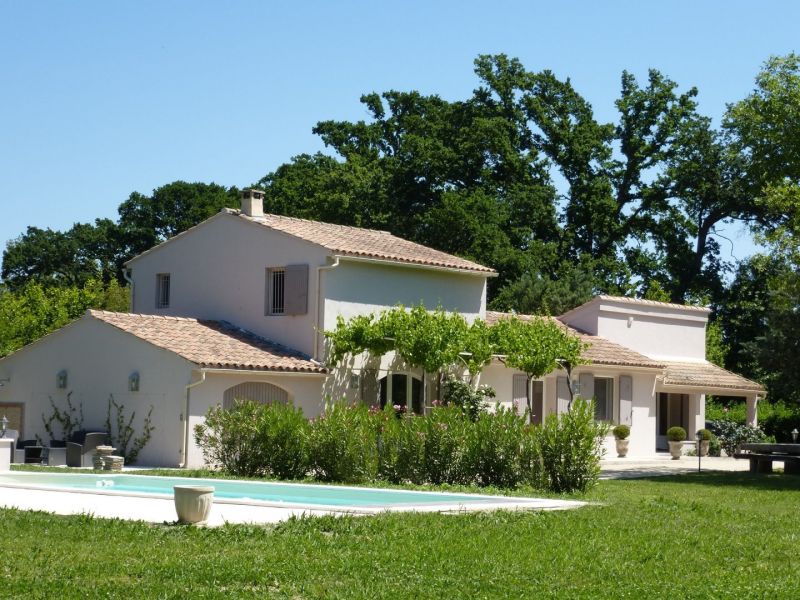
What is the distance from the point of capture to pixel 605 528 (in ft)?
46.5

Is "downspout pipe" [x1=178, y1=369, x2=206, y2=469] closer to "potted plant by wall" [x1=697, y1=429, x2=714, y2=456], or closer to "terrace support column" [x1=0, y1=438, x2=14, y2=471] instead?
"terrace support column" [x1=0, y1=438, x2=14, y2=471]

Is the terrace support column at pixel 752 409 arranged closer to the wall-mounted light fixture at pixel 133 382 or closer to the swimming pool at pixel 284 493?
the wall-mounted light fixture at pixel 133 382

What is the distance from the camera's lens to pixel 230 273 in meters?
32.6

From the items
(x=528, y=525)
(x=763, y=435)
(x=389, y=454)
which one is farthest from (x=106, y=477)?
(x=763, y=435)

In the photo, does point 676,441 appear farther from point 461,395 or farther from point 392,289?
point 392,289

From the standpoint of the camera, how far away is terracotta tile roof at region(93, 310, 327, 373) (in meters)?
27.8

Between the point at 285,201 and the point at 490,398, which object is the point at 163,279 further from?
the point at 285,201

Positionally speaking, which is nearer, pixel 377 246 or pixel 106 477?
pixel 106 477

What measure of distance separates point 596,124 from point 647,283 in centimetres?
785

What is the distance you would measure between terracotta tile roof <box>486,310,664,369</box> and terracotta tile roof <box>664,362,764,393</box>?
82 centimetres

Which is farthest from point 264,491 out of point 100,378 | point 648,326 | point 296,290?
point 648,326

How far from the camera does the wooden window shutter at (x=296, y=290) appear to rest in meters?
30.6

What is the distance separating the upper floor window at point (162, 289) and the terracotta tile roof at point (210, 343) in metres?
3.50

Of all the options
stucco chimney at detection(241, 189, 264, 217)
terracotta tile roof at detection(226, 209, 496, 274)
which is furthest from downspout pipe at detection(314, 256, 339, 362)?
stucco chimney at detection(241, 189, 264, 217)
